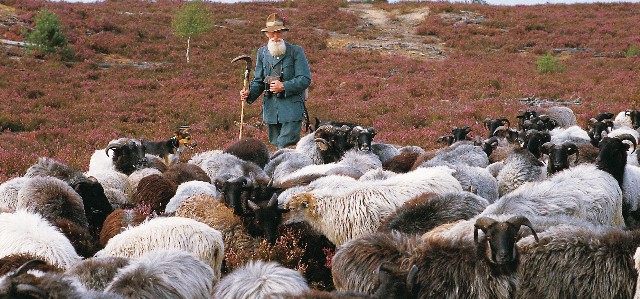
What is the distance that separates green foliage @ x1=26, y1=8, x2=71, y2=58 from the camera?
28.8 meters

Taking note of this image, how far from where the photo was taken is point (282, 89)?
1244cm

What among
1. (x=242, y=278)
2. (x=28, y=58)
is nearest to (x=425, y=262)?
(x=242, y=278)

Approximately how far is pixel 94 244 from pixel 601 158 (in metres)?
6.74

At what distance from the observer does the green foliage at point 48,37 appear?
28766 millimetres

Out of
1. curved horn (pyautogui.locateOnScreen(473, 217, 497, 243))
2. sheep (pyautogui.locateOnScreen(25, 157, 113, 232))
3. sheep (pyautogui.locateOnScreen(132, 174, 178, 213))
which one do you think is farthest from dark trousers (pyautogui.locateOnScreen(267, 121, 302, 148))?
curved horn (pyautogui.locateOnScreen(473, 217, 497, 243))

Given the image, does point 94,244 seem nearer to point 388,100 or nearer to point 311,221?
point 311,221

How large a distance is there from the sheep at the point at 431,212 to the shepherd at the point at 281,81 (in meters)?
5.98

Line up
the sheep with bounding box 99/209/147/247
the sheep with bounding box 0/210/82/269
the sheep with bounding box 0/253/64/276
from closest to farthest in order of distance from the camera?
the sheep with bounding box 0/253/64/276 < the sheep with bounding box 0/210/82/269 < the sheep with bounding box 99/209/147/247

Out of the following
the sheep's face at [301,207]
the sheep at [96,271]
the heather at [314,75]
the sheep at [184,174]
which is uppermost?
the sheep at [96,271]

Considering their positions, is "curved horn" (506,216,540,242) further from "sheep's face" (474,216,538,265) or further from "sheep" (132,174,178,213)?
"sheep" (132,174,178,213)

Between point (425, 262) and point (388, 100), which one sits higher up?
point (425, 262)

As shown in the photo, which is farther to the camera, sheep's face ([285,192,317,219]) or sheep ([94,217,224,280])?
sheep's face ([285,192,317,219])

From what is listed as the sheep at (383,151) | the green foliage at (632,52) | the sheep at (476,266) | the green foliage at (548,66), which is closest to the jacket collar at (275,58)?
the sheep at (383,151)

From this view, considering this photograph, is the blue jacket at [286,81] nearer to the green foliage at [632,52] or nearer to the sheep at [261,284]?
the sheep at [261,284]
